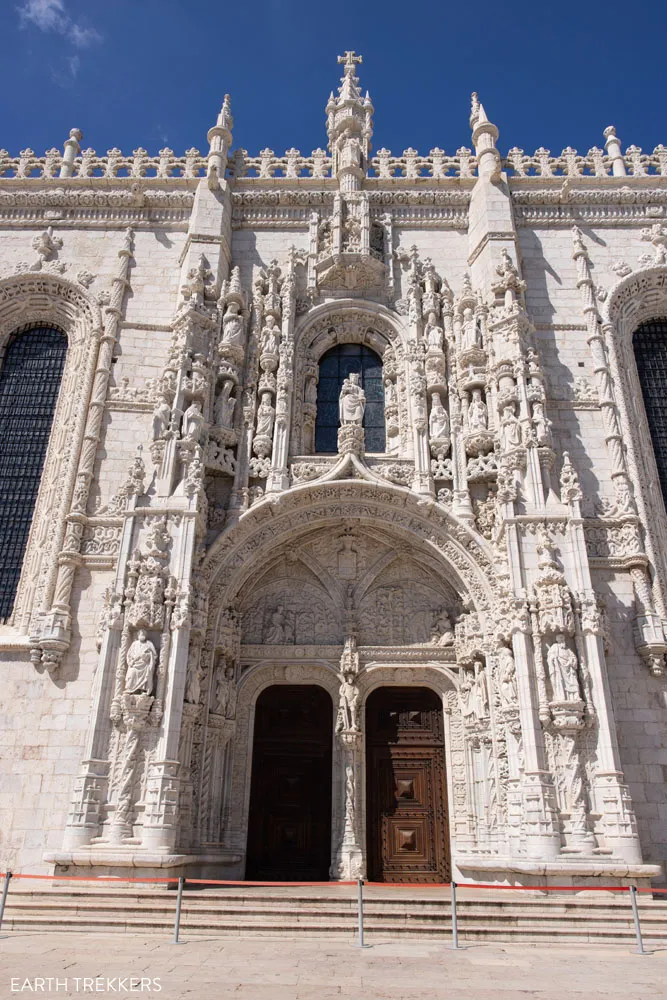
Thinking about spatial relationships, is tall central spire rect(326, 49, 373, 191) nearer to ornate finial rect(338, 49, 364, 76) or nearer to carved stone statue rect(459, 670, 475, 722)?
ornate finial rect(338, 49, 364, 76)

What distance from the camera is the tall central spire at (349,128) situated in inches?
720

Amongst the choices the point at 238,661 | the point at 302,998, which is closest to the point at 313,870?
the point at 238,661

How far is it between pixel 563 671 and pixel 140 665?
6789 millimetres

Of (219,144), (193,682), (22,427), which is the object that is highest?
(219,144)

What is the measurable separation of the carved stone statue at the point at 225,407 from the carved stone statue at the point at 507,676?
6.89 metres

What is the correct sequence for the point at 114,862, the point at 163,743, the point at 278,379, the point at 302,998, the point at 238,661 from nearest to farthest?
the point at 302,998 < the point at 114,862 < the point at 163,743 < the point at 238,661 < the point at 278,379

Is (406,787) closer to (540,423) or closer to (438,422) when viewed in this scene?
(438,422)

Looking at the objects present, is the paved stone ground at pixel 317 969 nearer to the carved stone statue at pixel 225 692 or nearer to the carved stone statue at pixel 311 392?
the carved stone statue at pixel 225 692

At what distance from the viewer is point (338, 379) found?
55.6 ft

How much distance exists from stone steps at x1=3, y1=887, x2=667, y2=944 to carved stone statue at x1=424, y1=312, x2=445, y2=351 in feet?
34.5

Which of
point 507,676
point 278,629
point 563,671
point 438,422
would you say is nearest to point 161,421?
point 278,629

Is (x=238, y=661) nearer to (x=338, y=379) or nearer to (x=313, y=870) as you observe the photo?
(x=313, y=870)

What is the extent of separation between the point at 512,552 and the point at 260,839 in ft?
22.6

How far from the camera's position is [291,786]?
13883 millimetres
